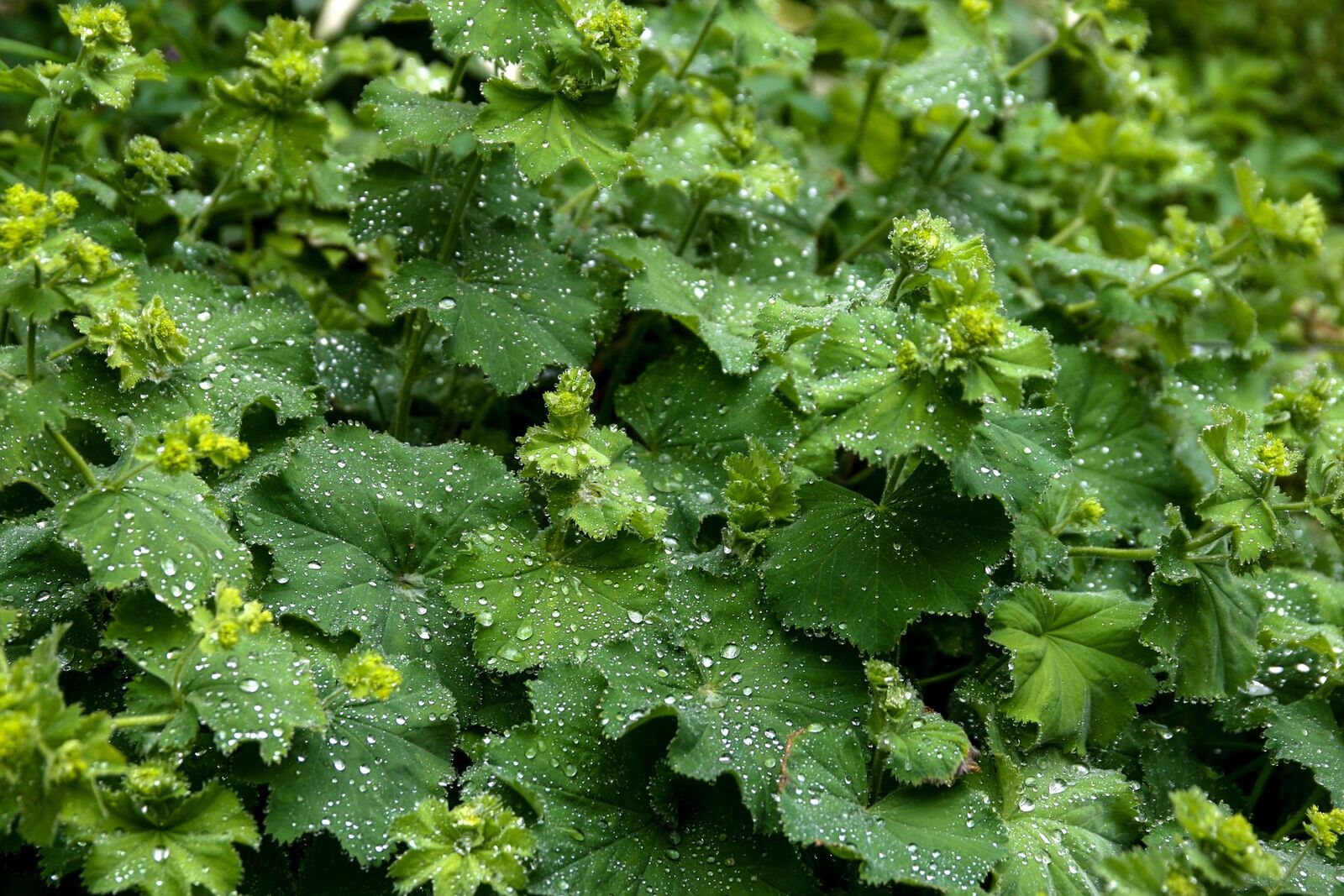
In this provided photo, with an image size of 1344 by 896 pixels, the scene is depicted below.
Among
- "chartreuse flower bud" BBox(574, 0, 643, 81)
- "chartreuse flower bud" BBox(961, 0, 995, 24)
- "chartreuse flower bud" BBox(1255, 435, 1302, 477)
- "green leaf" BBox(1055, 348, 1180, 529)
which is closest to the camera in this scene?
"chartreuse flower bud" BBox(1255, 435, 1302, 477)

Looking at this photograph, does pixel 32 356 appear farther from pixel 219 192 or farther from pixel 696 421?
pixel 696 421

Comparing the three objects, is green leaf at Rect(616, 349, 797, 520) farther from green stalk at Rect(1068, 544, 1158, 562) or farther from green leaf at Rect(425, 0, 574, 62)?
green leaf at Rect(425, 0, 574, 62)

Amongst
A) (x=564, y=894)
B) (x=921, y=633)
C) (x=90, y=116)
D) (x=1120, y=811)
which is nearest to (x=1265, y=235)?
(x=921, y=633)

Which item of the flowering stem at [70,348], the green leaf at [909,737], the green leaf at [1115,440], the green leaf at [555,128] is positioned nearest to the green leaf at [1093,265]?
the green leaf at [1115,440]

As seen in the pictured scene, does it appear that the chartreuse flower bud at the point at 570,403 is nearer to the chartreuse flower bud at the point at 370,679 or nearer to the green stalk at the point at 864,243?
the chartreuse flower bud at the point at 370,679

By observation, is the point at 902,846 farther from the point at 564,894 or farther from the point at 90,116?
the point at 90,116

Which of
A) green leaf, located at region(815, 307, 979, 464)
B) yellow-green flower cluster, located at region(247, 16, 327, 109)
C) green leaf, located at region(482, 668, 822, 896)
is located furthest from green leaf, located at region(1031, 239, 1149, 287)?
yellow-green flower cluster, located at region(247, 16, 327, 109)
